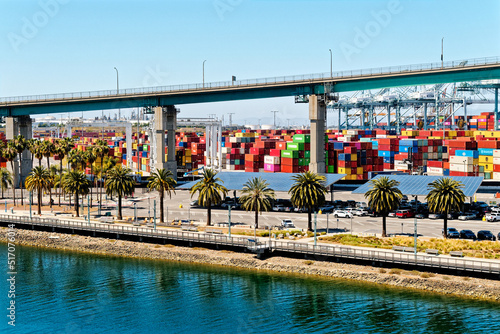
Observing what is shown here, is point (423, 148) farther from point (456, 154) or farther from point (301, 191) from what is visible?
point (301, 191)

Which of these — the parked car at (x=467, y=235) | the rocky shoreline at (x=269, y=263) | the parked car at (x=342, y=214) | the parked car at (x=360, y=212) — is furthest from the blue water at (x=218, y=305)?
the parked car at (x=360, y=212)

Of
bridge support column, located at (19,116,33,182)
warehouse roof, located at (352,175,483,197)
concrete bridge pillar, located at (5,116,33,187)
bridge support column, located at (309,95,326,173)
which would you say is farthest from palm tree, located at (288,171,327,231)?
bridge support column, located at (19,116,33,182)

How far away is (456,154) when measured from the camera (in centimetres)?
12569

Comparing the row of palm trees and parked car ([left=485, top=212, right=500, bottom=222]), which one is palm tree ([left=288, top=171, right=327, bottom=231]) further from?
parked car ([left=485, top=212, right=500, bottom=222])

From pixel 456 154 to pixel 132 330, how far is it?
306 feet

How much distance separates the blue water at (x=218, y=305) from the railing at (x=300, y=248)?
3.70 meters

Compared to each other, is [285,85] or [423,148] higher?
[285,85]

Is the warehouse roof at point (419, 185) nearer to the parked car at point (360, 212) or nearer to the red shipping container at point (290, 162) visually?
the parked car at point (360, 212)

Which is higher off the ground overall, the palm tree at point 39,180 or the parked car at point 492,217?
the palm tree at point 39,180

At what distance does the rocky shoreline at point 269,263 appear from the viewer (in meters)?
56.9

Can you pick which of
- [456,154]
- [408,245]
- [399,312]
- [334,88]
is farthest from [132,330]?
[456,154]

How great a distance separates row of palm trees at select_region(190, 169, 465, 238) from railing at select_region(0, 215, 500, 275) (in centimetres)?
714

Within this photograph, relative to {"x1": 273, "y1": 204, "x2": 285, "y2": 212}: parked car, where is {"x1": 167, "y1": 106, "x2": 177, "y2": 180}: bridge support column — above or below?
above

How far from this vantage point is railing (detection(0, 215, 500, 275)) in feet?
192
